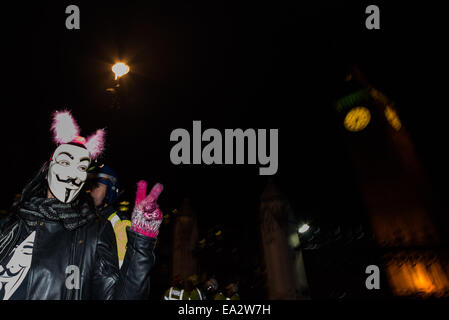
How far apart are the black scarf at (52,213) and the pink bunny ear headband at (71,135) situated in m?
0.49

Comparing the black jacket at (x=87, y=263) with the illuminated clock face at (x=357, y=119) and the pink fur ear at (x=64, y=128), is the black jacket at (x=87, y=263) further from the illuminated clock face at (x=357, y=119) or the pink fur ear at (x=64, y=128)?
the illuminated clock face at (x=357, y=119)

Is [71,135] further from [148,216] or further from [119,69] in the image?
[119,69]

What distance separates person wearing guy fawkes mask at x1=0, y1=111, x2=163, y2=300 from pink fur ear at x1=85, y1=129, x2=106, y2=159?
0.50 ft

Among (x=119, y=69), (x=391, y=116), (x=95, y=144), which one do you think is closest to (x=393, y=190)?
(x=391, y=116)

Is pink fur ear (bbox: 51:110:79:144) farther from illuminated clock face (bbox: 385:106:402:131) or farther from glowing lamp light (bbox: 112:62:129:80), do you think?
illuminated clock face (bbox: 385:106:402:131)

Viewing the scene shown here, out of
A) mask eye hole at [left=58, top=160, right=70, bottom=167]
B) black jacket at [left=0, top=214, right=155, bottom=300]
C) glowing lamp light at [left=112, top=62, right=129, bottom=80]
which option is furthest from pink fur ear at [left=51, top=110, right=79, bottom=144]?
glowing lamp light at [left=112, top=62, right=129, bottom=80]

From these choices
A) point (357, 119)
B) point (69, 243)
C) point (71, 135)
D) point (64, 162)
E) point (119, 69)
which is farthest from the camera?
point (357, 119)

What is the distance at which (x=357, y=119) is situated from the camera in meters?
12.6

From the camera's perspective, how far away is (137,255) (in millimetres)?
1779

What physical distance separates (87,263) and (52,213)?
1.35 feet

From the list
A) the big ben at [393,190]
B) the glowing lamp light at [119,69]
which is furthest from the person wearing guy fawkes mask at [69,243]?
the big ben at [393,190]

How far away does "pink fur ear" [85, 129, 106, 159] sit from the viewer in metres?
2.40
